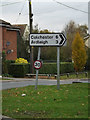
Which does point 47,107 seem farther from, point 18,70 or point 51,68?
point 51,68

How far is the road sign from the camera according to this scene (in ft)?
43.6

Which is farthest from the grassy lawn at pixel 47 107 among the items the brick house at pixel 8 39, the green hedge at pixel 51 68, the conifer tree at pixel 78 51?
the conifer tree at pixel 78 51

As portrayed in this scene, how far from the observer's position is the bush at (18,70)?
32406mm

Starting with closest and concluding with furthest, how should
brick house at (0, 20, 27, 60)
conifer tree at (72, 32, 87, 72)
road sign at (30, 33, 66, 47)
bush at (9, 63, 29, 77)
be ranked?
road sign at (30, 33, 66, 47)
bush at (9, 63, 29, 77)
brick house at (0, 20, 27, 60)
conifer tree at (72, 32, 87, 72)

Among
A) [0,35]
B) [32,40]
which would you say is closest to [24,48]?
[0,35]

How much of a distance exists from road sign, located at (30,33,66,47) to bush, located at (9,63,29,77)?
18893 millimetres

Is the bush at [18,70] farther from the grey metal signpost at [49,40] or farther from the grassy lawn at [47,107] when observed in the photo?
the grassy lawn at [47,107]

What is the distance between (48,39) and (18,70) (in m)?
19.7

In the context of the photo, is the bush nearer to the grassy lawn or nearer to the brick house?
the brick house

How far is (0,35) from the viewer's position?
38.8 m

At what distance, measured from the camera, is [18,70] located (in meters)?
32.7

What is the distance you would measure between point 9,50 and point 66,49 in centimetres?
1226

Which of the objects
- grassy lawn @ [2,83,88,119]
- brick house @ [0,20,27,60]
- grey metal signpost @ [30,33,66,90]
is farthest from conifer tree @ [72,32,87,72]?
grassy lawn @ [2,83,88,119]

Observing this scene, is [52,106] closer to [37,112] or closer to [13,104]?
[37,112]
